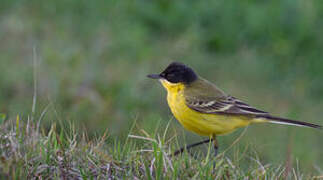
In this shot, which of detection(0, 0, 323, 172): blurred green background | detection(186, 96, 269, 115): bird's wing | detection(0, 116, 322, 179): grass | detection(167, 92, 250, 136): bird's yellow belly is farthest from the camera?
detection(0, 0, 323, 172): blurred green background

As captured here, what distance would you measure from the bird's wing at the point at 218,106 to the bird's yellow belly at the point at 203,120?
0.04 m

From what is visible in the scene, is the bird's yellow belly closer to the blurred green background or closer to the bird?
the bird

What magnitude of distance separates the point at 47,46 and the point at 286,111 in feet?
12.2

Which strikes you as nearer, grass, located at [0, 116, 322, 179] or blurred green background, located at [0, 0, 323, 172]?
grass, located at [0, 116, 322, 179]

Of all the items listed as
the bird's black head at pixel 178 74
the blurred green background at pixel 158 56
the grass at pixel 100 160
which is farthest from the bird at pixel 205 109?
the blurred green background at pixel 158 56

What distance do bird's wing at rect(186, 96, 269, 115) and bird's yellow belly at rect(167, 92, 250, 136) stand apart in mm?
44

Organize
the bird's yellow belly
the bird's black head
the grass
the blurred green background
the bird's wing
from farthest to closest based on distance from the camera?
the blurred green background
the bird's black head
the bird's wing
the bird's yellow belly
the grass

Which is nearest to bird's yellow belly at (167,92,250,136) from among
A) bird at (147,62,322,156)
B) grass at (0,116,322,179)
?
Result: bird at (147,62,322,156)

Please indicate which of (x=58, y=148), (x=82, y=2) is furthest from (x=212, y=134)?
(x=82, y=2)

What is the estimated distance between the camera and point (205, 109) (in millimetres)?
5680

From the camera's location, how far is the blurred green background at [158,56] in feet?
26.5

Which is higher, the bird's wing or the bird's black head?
the bird's black head

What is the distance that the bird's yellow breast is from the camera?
218 inches

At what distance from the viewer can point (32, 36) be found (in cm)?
953
